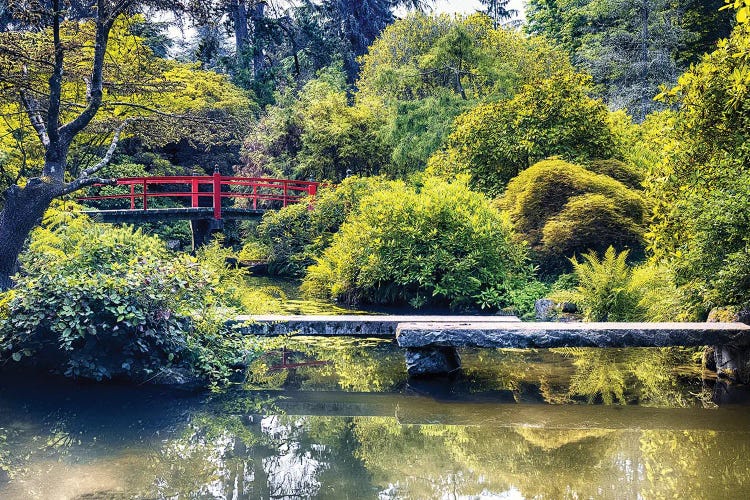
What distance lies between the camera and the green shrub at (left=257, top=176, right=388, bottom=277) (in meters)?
16.7

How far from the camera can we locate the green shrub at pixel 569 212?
12070 millimetres

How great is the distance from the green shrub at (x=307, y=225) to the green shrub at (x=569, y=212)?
12.8 feet

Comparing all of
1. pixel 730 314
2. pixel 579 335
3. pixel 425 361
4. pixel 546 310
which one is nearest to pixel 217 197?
pixel 546 310

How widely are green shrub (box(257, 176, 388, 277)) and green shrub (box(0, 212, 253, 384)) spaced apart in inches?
337

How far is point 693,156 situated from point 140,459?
6.45m

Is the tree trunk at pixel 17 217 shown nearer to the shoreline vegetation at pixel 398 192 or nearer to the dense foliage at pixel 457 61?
the shoreline vegetation at pixel 398 192

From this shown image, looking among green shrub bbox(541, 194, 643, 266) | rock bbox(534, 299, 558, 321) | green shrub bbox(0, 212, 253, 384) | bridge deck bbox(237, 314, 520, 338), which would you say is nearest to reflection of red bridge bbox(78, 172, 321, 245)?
green shrub bbox(541, 194, 643, 266)

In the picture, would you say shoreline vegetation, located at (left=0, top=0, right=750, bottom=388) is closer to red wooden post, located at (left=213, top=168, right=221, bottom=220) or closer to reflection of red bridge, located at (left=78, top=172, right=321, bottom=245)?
reflection of red bridge, located at (left=78, top=172, right=321, bottom=245)

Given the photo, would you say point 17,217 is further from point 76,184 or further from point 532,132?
point 532,132

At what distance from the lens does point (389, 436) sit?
5.62 metres

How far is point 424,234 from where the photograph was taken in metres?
12.1

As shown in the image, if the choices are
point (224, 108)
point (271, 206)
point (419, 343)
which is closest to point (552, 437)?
point (419, 343)

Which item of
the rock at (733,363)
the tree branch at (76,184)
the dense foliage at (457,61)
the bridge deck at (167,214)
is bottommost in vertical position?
the rock at (733,363)

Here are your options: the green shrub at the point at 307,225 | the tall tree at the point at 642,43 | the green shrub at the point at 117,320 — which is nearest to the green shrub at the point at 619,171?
the green shrub at the point at 307,225
